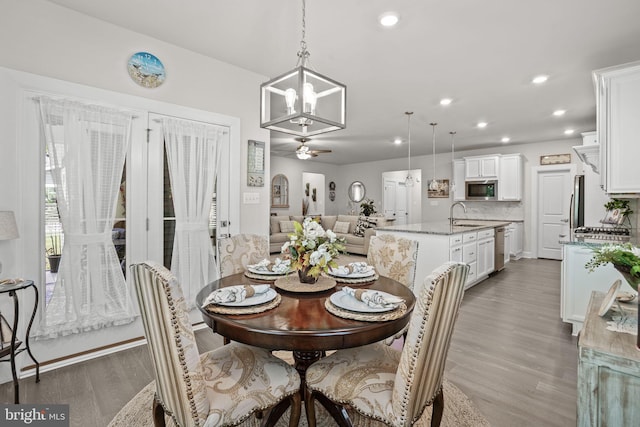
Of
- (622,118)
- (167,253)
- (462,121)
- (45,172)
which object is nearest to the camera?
(45,172)

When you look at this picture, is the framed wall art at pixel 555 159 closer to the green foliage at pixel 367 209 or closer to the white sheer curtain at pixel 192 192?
the green foliage at pixel 367 209

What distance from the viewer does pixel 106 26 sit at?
244 cm

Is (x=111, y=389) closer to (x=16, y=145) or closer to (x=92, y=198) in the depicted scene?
(x=92, y=198)

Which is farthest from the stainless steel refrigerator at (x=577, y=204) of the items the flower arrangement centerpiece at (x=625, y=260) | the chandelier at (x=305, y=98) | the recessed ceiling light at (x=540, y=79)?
the chandelier at (x=305, y=98)

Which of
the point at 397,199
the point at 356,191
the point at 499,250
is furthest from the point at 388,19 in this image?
the point at 356,191

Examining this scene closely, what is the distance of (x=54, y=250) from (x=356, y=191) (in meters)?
8.56

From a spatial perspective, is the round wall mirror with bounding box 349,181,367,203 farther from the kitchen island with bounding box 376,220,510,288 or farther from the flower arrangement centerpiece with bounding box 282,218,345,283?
the flower arrangement centerpiece with bounding box 282,218,345,283

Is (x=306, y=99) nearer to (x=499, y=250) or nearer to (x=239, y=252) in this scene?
(x=239, y=252)

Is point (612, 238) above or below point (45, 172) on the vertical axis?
below

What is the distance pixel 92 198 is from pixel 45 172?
321mm

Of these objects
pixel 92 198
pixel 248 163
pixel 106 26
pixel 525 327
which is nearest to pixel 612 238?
pixel 525 327

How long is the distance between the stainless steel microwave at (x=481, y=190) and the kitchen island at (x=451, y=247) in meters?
2.43

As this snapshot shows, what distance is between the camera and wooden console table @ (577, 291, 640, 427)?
1055mm

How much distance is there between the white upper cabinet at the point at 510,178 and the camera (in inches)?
268
